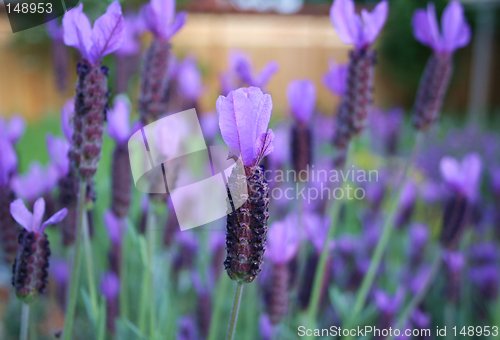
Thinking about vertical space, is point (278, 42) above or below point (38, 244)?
below

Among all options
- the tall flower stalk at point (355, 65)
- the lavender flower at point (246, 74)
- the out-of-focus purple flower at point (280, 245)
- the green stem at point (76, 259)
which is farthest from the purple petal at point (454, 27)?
the green stem at point (76, 259)

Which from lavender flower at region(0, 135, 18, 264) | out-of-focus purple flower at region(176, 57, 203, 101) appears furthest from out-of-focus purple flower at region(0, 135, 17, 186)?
out-of-focus purple flower at region(176, 57, 203, 101)

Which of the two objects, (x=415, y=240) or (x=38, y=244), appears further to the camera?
(x=415, y=240)

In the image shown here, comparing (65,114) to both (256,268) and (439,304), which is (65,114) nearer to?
(256,268)

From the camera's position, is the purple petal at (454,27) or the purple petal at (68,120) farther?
the purple petal at (454,27)

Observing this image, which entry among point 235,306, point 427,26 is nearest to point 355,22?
point 427,26

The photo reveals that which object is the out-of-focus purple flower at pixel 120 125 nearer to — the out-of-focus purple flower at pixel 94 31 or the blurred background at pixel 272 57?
the out-of-focus purple flower at pixel 94 31

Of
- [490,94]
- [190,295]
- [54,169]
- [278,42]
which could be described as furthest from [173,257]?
[490,94]

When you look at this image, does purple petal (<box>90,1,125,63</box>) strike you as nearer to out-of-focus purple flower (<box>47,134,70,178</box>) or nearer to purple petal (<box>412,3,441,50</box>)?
out-of-focus purple flower (<box>47,134,70,178</box>)
